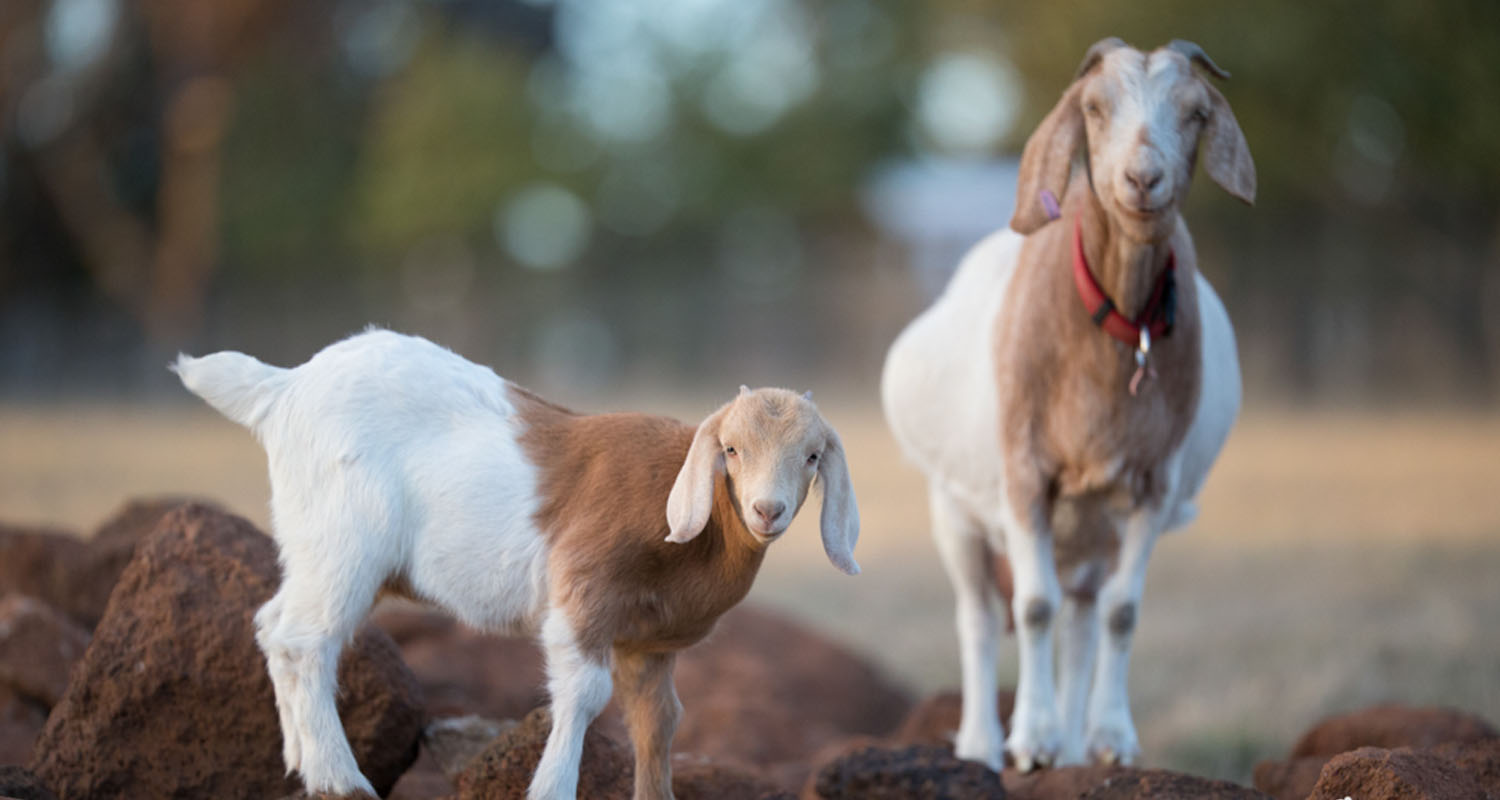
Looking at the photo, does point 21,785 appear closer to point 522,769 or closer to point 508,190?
point 522,769

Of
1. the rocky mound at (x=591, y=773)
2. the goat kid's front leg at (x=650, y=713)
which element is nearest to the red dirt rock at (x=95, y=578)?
the rocky mound at (x=591, y=773)

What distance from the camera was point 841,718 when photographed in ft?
24.8

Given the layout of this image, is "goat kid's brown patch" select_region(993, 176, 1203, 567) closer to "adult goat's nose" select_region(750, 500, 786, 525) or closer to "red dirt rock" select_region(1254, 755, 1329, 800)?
"red dirt rock" select_region(1254, 755, 1329, 800)

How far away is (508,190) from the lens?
3316cm

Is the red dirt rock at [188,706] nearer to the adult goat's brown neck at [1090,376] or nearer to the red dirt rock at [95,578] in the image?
the red dirt rock at [95,578]

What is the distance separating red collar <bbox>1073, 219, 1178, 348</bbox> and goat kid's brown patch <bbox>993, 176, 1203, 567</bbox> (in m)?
0.03

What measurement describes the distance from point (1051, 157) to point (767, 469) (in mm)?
1764

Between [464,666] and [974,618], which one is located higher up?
[974,618]

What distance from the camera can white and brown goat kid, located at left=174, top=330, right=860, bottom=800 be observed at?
157 inches

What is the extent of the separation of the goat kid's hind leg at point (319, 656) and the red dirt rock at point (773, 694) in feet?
7.37

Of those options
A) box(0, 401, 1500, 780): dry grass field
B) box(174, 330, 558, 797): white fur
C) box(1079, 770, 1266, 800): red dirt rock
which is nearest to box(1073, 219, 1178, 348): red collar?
box(1079, 770, 1266, 800): red dirt rock

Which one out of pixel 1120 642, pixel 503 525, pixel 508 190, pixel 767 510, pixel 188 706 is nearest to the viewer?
pixel 767 510

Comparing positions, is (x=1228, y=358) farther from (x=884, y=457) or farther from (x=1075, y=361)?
(x=884, y=457)

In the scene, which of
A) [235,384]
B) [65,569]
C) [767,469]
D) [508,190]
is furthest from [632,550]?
[508,190]
